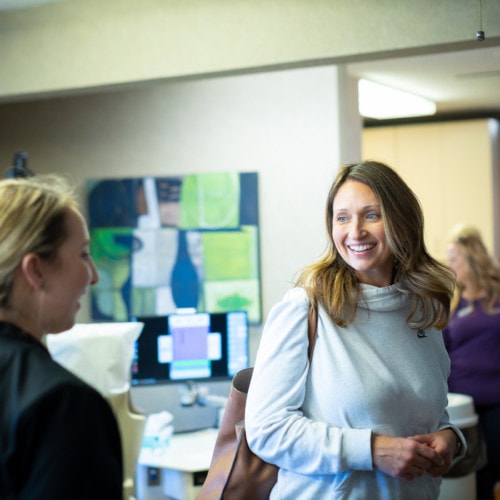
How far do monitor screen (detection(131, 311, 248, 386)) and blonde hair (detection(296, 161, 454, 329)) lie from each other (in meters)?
2.22

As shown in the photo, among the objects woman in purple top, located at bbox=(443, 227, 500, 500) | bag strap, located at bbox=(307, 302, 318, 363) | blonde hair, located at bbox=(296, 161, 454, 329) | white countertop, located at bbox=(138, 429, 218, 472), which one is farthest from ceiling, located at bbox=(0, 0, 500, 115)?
bag strap, located at bbox=(307, 302, 318, 363)

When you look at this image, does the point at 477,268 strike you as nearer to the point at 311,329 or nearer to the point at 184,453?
the point at 184,453

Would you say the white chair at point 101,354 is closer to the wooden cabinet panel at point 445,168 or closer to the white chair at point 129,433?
the white chair at point 129,433

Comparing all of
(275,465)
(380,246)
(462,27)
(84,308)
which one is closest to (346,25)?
(462,27)

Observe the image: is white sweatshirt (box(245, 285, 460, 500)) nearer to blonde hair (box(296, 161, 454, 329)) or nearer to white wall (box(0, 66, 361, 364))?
blonde hair (box(296, 161, 454, 329))

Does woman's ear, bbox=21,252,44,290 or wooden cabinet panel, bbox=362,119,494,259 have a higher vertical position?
wooden cabinet panel, bbox=362,119,494,259

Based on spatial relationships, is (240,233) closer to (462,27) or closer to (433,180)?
(462,27)

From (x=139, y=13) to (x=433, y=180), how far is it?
186 inches

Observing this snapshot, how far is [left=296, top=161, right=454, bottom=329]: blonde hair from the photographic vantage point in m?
1.75

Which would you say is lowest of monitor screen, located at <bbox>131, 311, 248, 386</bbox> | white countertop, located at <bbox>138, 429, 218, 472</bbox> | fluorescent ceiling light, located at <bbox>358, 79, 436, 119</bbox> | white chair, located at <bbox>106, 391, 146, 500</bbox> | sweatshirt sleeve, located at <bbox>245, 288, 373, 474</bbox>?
white countertop, located at <bbox>138, 429, 218, 472</bbox>

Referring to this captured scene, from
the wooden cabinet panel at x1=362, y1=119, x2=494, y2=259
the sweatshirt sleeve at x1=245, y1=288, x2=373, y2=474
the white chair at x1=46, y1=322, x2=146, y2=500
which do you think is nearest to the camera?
the sweatshirt sleeve at x1=245, y1=288, x2=373, y2=474

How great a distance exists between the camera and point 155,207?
185 inches

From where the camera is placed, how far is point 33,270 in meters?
1.15

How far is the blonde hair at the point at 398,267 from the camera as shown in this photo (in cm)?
175
